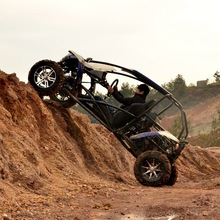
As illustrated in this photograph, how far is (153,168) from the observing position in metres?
13.2

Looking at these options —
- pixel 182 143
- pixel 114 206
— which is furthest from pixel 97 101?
pixel 114 206

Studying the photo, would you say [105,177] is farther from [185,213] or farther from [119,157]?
[185,213]

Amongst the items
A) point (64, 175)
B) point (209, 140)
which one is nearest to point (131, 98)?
point (64, 175)

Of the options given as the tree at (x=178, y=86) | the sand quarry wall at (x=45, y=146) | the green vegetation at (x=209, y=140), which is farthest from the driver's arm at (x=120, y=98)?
the tree at (x=178, y=86)

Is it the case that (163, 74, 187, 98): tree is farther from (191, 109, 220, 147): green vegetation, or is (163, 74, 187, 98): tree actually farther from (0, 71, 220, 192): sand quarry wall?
(0, 71, 220, 192): sand quarry wall

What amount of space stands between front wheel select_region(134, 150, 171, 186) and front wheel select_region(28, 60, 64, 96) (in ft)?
9.68

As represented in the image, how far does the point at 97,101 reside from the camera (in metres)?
14.3

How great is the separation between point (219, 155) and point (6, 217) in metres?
21.5

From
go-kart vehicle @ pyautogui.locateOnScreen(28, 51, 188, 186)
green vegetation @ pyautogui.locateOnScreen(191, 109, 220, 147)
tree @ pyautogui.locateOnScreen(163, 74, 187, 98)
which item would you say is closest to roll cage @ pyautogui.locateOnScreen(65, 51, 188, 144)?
go-kart vehicle @ pyautogui.locateOnScreen(28, 51, 188, 186)

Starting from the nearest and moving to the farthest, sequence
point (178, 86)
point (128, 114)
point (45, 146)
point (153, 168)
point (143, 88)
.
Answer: point (45, 146) → point (153, 168) → point (128, 114) → point (143, 88) → point (178, 86)

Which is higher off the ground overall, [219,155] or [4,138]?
[4,138]

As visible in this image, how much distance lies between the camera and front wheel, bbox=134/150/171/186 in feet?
42.8

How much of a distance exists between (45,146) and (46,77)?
2187mm

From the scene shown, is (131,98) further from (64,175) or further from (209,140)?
(209,140)
